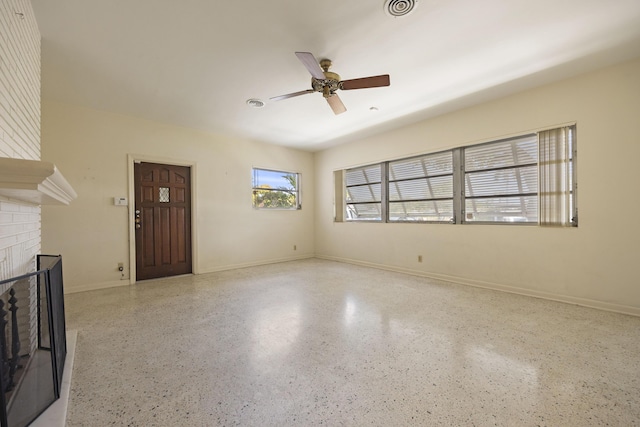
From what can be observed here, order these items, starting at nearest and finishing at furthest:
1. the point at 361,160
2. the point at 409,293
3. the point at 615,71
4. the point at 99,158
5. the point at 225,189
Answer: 1. the point at 615,71
2. the point at 409,293
3. the point at 99,158
4. the point at 225,189
5. the point at 361,160

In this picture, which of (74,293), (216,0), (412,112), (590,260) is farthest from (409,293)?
(74,293)

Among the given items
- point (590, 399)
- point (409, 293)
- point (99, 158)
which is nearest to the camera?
point (590, 399)

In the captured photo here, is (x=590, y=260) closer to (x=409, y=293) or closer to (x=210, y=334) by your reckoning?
(x=409, y=293)

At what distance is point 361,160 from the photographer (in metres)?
5.78

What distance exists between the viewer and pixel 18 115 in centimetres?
183

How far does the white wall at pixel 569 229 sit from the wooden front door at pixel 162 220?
13.9 feet

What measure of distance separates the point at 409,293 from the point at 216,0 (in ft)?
12.6

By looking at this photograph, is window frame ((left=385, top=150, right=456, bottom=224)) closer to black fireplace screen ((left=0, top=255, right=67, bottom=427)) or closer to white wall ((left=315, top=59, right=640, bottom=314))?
white wall ((left=315, top=59, right=640, bottom=314))

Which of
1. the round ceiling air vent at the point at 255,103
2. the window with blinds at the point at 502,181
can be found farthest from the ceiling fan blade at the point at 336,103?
the window with blinds at the point at 502,181

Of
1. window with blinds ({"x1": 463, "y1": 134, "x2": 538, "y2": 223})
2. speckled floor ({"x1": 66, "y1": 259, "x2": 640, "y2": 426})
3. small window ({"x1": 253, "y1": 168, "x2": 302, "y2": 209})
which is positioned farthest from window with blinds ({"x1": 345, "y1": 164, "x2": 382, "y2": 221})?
speckled floor ({"x1": 66, "y1": 259, "x2": 640, "y2": 426})

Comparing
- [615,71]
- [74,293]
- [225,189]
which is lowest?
[74,293]

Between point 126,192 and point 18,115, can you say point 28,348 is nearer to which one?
point 18,115

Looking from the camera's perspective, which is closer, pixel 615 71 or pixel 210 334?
pixel 210 334

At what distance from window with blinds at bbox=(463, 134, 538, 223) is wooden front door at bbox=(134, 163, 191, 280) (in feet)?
16.4
